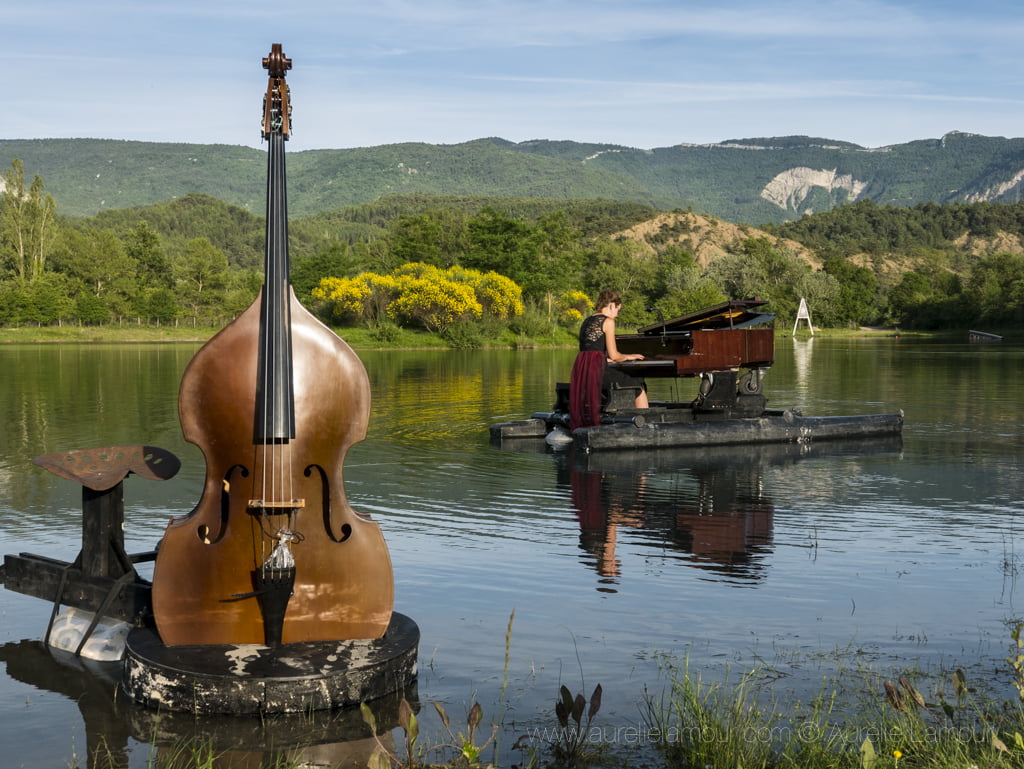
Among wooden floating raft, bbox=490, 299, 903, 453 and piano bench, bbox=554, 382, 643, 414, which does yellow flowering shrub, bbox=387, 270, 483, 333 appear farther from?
piano bench, bbox=554, 382, 643, 414

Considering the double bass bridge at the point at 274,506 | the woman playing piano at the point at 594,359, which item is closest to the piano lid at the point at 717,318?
the woman playing piano at the point at 594,359

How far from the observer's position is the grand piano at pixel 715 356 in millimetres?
14695

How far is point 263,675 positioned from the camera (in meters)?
4.72

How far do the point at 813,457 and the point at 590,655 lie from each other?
359 inches

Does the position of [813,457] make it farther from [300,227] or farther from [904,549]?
[300,227]

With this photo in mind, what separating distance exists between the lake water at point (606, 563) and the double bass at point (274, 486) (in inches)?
19.1

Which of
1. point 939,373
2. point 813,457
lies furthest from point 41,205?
point 813,457

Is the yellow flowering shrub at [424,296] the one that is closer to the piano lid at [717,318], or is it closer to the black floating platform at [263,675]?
the piano lid at [717,318]

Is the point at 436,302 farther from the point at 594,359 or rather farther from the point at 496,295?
the point at 594,359

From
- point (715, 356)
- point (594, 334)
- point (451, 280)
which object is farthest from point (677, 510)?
point (451, 280)

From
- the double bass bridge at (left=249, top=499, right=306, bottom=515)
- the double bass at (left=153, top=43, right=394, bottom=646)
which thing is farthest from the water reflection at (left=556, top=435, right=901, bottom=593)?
the double bass bridge at (left=249, top=499, right=306, bottom=515)

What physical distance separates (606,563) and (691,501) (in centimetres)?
293

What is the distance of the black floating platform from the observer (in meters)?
4.71

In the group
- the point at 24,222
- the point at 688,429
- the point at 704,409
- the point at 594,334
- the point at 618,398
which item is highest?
the point at 24,222
